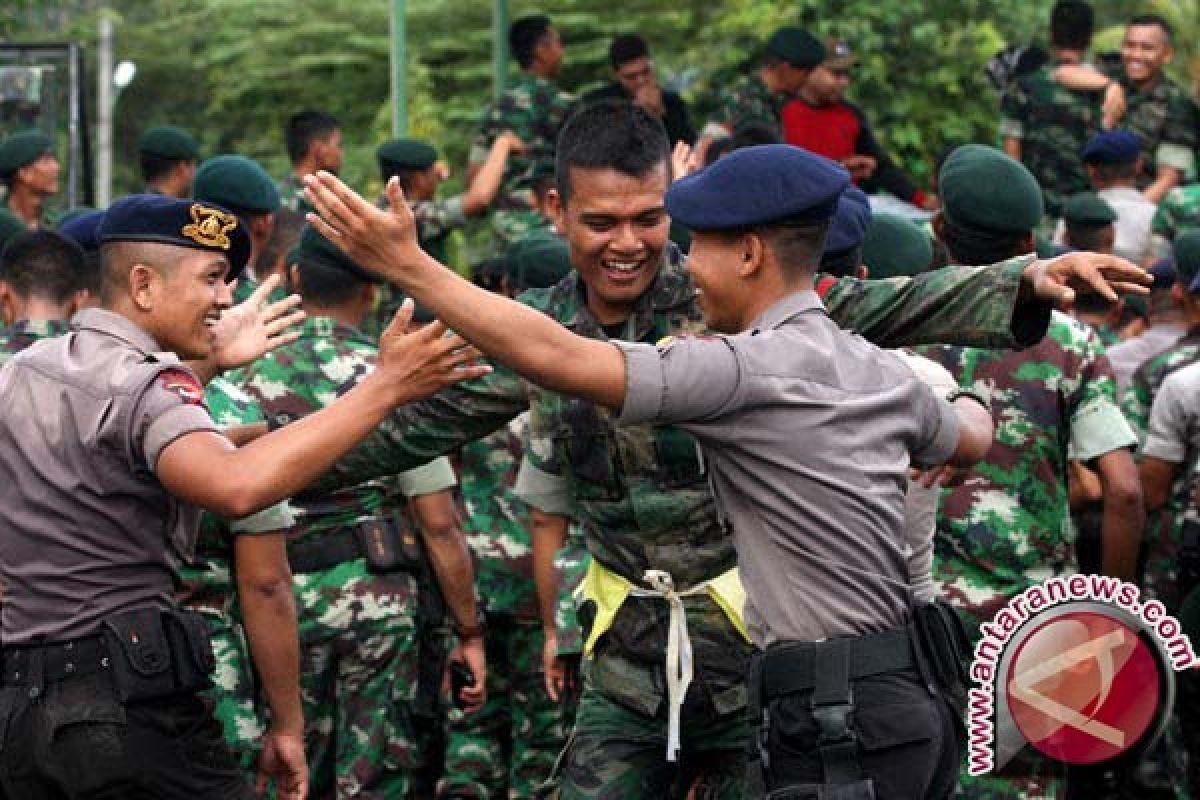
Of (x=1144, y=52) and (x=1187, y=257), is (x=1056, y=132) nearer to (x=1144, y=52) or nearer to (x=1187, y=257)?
(x=1144, y=52)

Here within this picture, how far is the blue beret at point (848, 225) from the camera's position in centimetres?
642

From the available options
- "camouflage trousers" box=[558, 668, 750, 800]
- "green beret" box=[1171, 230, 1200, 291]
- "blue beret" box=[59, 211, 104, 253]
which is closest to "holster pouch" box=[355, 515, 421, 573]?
"blue beret" box=[59, 211, 104, 253]

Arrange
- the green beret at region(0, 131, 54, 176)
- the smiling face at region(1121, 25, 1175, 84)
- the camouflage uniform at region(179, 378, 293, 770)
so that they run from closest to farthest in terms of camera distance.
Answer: the camouflage uniform at region(179, 378, 293, 770), the green beret at region(0, 131, 54, 176), the smiling face at region(1121, 25, 1175, 84)

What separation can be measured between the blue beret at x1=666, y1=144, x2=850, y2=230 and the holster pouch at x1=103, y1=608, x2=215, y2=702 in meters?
Result: 1.63

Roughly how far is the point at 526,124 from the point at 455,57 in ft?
26.0

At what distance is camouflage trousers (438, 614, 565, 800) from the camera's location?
9.55 meters

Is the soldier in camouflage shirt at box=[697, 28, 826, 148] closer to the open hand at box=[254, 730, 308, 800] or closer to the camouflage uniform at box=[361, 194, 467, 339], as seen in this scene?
the camouflage uniform at box=[361, 194, 467, 339]

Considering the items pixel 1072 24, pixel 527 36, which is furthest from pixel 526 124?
pixel 1072 24

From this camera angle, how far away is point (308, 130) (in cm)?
1200

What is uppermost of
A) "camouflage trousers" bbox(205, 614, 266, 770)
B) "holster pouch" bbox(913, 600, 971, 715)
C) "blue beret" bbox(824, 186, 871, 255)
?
"blue beret" bbox(824, 186, 871, 255)

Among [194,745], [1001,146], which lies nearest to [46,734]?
[194,745]

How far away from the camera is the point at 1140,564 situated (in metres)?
9.09

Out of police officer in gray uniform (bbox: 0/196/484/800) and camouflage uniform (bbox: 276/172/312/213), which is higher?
police officer in gray uniform (bbox: 0/196/484/800)

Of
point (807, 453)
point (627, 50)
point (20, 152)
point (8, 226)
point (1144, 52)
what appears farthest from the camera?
point (627, 50)
